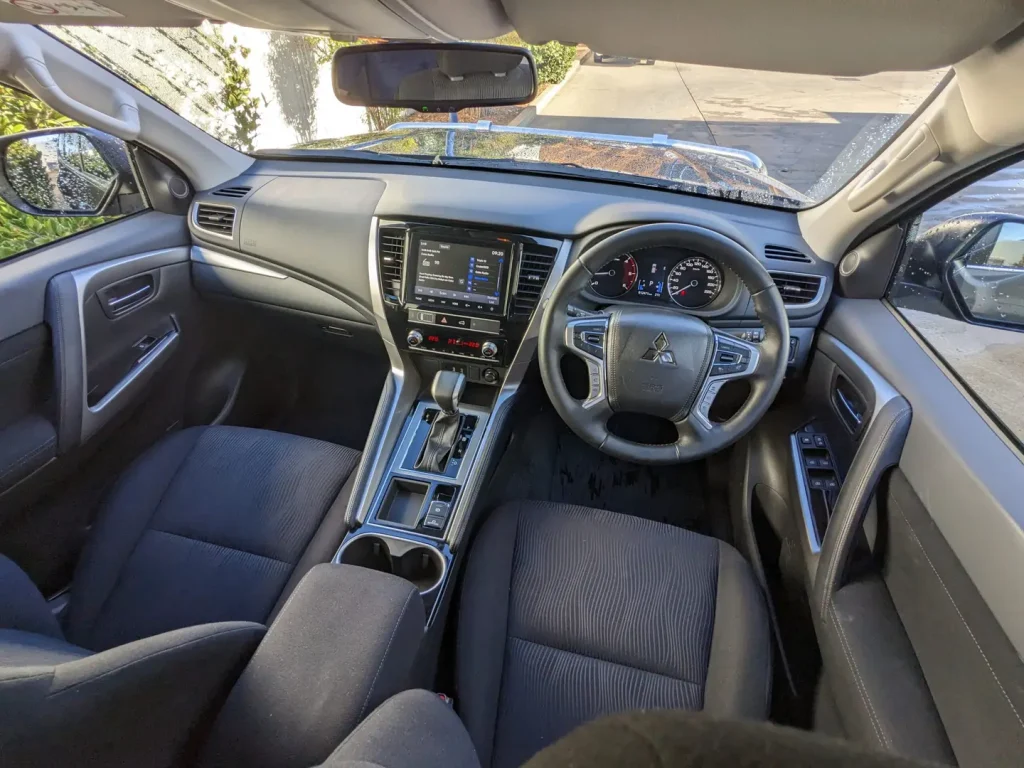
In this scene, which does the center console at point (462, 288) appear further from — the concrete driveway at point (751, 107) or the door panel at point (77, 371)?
the door panel at point (77, 371)

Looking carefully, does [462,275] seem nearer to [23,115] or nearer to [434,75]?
[434,75]

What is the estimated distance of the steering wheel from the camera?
172cm

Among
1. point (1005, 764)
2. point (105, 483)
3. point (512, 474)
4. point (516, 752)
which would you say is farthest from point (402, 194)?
point (1005, 764)

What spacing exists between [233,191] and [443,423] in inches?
46.9

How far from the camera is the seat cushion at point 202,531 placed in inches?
67.0

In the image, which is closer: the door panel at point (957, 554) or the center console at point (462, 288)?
the door panel at point (957, 554)

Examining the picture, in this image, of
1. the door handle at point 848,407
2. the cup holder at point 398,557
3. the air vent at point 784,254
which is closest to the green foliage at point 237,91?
the cup holder at point 398,557

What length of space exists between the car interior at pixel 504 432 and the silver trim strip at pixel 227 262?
12 mm

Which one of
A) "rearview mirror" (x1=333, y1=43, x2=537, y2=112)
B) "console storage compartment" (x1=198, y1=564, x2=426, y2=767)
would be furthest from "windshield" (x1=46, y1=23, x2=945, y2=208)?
"console storage compartment" (x1=198, y1=564, x2=426, y2=767)

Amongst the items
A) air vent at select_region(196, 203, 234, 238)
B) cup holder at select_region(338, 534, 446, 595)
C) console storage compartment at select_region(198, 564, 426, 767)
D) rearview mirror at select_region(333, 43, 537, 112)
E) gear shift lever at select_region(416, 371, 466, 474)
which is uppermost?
rearview mirror at select_region(333, 43, 537, 112)

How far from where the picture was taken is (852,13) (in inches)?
26.2

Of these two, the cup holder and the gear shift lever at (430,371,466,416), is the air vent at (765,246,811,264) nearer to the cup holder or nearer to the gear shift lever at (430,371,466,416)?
the gear shift lever at (430,371,466,416)

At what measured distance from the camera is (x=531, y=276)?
2113mm

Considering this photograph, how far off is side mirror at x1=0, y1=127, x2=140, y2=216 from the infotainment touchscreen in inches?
45.4
